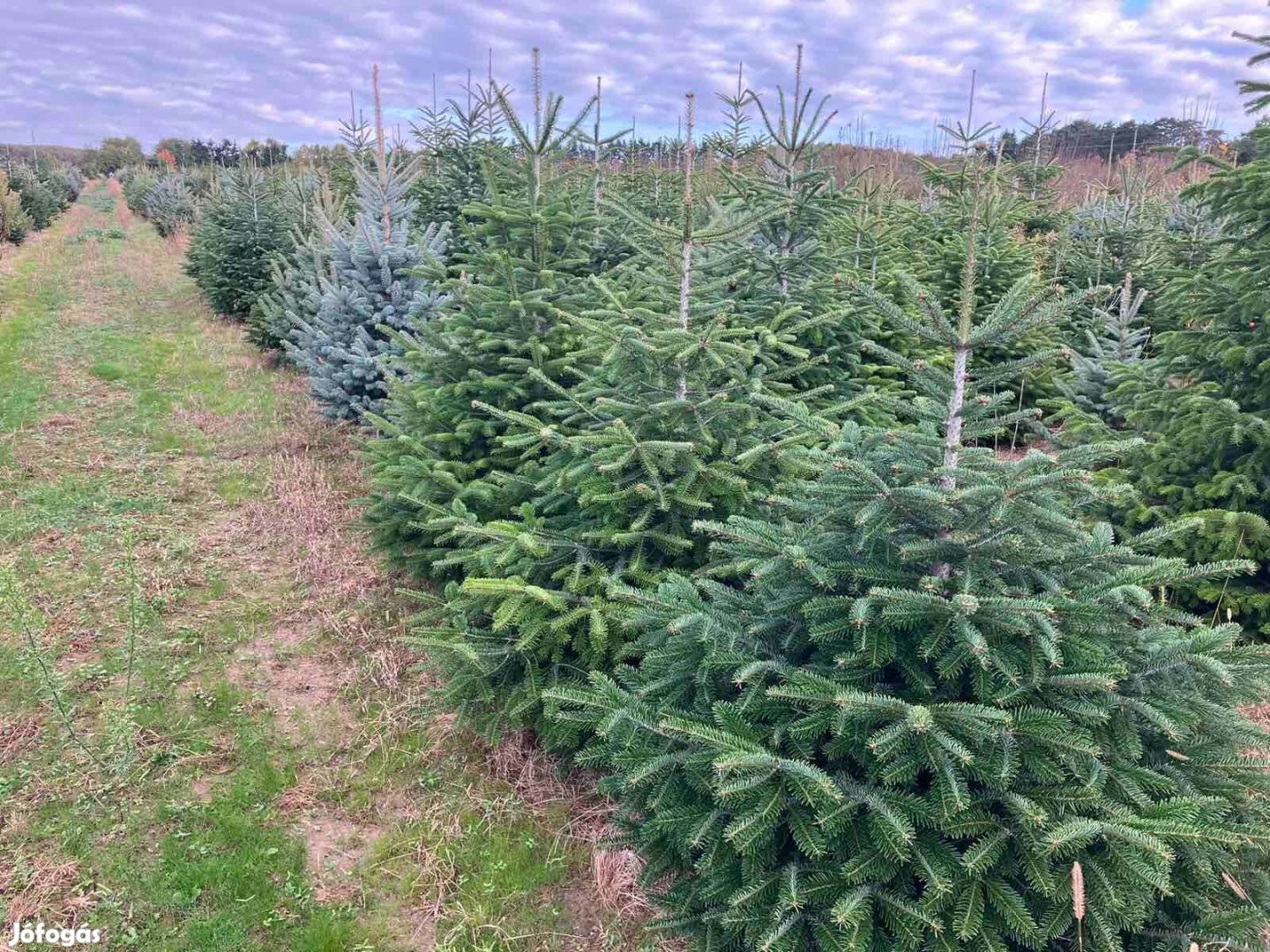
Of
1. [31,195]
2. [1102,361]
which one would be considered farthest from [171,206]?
[1102,361]

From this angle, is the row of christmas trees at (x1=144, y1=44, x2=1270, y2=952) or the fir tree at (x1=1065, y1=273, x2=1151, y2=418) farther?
the fir tree at (x1=1065, y1=273, x2=1151, y2=418)

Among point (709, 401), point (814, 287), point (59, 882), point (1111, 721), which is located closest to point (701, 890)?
point (1111, 721)

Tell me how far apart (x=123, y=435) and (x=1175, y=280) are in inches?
404

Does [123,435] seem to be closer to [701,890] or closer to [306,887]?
[306,887]

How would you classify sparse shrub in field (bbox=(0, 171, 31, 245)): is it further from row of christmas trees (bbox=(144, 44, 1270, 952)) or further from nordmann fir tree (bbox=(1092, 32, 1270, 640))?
nordmann fir tree (bbox=(1092, 32, 1270, 640))

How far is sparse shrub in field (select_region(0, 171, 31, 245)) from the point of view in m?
24.4

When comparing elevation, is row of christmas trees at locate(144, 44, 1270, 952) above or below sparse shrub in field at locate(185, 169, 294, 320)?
below

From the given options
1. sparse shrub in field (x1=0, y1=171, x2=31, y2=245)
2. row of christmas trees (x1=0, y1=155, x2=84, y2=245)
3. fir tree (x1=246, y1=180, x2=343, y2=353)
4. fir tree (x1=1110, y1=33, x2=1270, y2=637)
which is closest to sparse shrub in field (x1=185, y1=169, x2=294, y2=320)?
fir tree (x1=246, y1=180, x2=343, y2=353)

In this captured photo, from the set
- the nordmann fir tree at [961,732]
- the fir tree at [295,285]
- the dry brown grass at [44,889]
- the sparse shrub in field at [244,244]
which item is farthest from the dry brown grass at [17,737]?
the sparse shrub in field at [244,244]

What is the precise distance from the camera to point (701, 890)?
258 centimetres

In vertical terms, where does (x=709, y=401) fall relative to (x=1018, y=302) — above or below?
below

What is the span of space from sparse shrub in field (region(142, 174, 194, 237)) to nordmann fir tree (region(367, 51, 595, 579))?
2316 centimetres

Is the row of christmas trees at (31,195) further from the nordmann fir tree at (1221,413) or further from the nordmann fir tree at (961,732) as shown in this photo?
the nordmann fir tree at (1221,413)

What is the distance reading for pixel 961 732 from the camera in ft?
7.37
